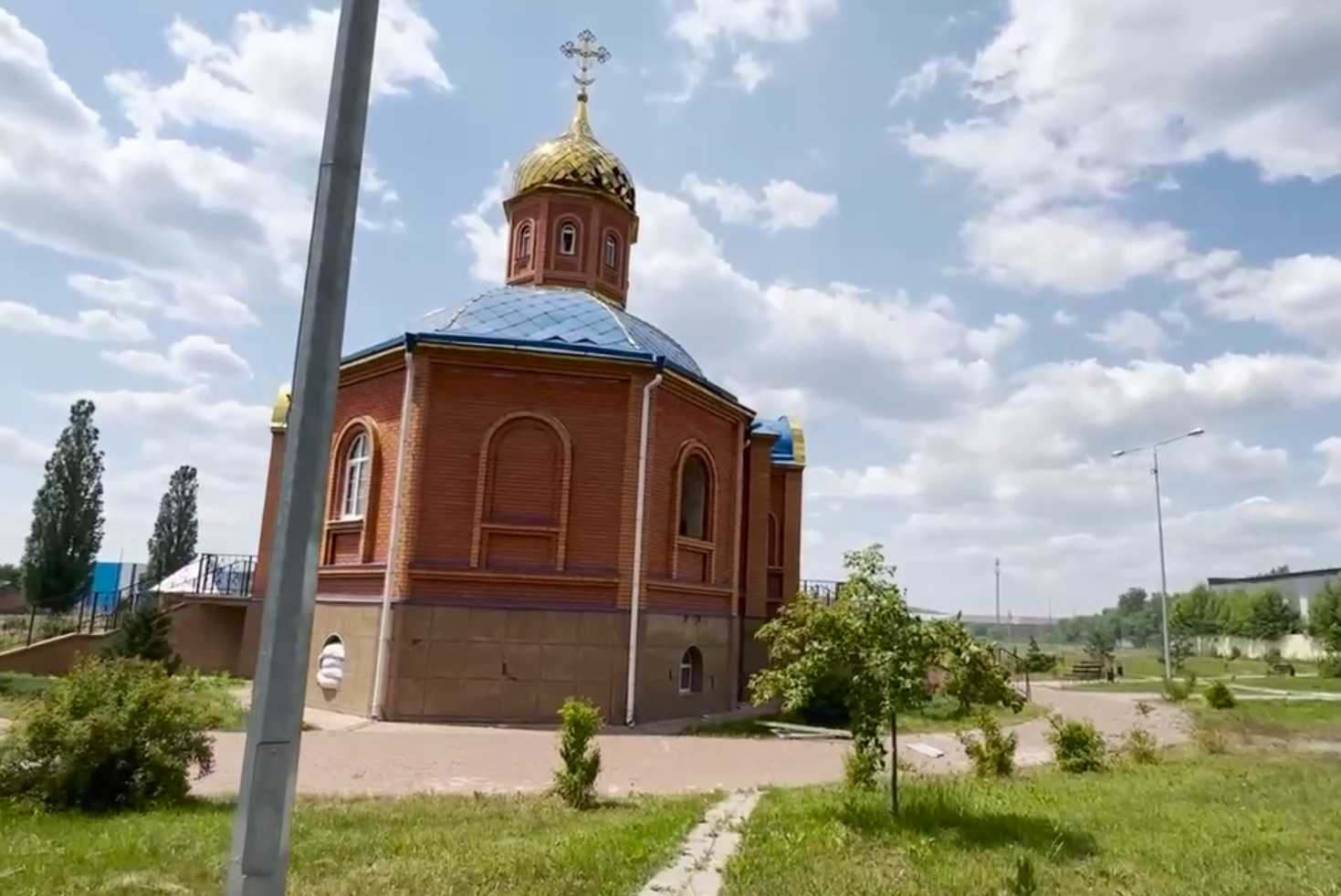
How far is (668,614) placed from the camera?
15.6 meters

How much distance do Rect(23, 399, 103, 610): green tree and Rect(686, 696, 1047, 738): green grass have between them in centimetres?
2511

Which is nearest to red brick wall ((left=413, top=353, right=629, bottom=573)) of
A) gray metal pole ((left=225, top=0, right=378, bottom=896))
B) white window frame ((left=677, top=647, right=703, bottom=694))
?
white window frame ((left=677, top=647, right=703, bottom=694))

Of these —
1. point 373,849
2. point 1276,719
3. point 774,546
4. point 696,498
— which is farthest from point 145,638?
point 1276,719

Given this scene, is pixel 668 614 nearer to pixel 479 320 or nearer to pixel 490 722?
pixel 490 722

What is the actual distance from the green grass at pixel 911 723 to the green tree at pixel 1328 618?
3285cm

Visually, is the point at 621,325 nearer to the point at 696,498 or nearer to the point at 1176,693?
the point at 696,498

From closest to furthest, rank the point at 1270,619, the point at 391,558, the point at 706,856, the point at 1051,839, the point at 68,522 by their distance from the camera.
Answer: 1. the point at 706,856
2. the point at 1051,839
3. the point at 391,558
4. the point at 68,522
5. the point at 1270,619

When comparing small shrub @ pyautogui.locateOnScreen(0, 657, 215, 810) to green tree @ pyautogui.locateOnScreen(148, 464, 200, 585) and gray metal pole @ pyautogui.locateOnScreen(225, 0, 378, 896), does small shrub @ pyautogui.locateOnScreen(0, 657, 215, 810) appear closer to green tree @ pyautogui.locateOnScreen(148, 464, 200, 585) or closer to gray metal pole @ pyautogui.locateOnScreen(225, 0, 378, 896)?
gray metal pole @ pyautogui.locateOnScreen(225, 0, 378, 896)

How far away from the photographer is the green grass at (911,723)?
14.5 metres

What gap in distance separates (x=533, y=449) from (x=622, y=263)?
768cm

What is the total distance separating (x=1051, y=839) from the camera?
6.97 m

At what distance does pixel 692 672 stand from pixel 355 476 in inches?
284

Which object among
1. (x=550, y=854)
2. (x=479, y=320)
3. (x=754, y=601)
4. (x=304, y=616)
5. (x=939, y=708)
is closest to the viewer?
(x=304, y=616)

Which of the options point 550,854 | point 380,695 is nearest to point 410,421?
point 380,695
